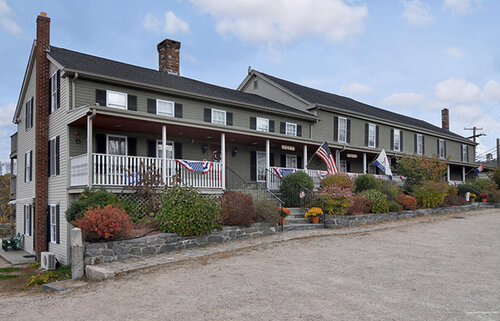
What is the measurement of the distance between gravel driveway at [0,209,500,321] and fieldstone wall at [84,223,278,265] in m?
1.36

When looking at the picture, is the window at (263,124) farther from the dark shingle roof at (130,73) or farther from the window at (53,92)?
the window at (53,92)

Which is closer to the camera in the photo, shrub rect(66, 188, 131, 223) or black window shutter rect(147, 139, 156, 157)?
shrub rect(66, 188, 131, 223)

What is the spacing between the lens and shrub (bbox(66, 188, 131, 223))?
445 inches

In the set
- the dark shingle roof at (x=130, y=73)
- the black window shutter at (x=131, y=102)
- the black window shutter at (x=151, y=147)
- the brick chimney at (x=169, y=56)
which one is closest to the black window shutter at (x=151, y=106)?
the black window shutter at (x=131, y=102)

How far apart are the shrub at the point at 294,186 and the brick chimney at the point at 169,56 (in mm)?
9083

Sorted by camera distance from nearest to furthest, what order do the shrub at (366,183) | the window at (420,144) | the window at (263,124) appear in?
1. the shrub at (366,183)
2. the window at (263,124)
3. the window at (420,144)

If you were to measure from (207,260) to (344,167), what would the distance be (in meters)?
17.2

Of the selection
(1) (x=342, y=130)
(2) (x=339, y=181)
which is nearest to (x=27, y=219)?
(2) (x=339, y=181)

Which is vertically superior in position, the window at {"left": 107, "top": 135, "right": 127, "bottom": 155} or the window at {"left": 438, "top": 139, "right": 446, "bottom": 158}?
the window at {"left": 438, "top": 139, "right": 446, "bottom": 158}

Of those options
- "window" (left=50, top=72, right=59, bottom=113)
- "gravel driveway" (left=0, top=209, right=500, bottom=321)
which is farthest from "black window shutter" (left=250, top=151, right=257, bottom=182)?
"gravel driveway" (left=0, top=209, right=500, bottom=321)

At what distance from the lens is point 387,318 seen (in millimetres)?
5328

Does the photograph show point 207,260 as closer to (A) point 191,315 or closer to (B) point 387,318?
(A) point 191,315

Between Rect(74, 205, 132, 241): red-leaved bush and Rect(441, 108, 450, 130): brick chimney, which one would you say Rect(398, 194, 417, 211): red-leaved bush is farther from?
Rect(441, 108, 450, 130): brick chimney

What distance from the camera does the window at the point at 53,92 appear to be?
15.9m
